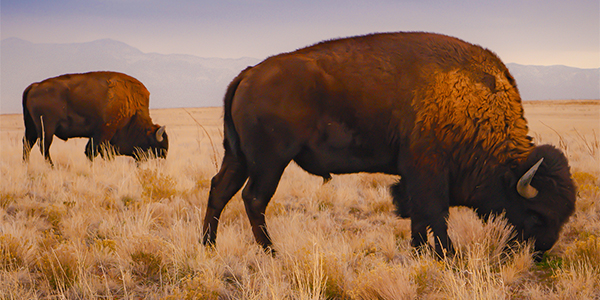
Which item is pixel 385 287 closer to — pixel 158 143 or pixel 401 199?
pixel 401 199

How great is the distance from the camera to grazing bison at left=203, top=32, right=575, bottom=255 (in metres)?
3.52

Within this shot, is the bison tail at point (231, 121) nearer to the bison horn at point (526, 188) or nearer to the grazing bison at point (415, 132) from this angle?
the grazing bison at point (415, 132)

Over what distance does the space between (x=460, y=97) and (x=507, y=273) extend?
1.51 metres

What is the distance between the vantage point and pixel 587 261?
3.28 meters

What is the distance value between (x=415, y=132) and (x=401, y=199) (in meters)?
0.73

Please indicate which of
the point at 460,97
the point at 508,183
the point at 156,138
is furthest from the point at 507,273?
the point at 156,138

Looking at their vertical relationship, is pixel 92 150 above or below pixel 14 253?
below

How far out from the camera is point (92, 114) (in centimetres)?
911

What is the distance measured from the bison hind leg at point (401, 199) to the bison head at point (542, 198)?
890 mm

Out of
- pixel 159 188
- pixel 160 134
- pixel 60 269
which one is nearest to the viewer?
pixel 60 269

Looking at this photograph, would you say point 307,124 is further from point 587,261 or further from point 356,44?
point 587,261

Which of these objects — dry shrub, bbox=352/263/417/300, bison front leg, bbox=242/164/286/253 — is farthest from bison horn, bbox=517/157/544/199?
bison front leg, bbox=242/164/286/253

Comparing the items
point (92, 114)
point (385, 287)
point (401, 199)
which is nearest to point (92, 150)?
point (92, 114)

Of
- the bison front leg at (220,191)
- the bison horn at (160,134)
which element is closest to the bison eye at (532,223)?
the bison front leg at (220,191)
